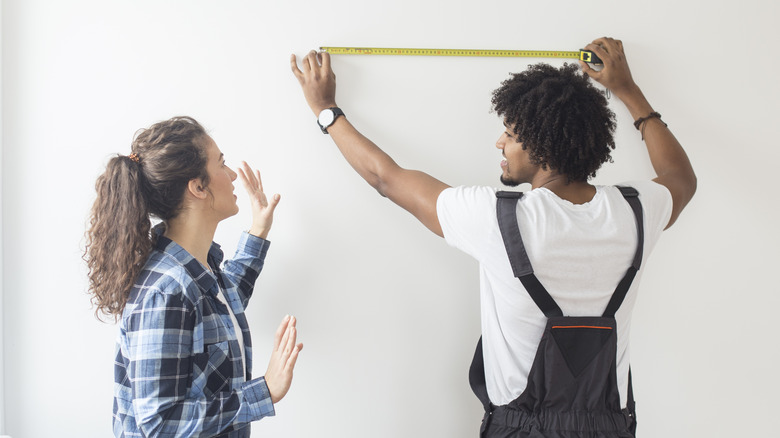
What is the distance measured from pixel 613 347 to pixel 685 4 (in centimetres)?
133

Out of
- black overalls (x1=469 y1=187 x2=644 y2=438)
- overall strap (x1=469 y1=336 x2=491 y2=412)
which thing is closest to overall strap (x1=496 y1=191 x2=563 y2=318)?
black overalls (x1=469 y1=187 x2=644 y2=438)

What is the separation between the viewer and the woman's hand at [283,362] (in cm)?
121

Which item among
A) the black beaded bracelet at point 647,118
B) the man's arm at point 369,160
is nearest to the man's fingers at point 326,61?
the man's arm at point 369,160

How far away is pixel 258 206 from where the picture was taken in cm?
158

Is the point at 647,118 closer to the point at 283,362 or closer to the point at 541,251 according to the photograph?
the point at 541,251

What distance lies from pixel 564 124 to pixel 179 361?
108 cm

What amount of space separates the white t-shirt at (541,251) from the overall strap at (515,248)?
0.02 metres

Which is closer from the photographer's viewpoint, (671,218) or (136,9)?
(671,218)

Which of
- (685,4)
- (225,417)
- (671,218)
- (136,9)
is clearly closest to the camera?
(225,417)

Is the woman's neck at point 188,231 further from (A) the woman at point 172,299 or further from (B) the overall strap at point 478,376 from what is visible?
(B) the overall strap at point 478,376

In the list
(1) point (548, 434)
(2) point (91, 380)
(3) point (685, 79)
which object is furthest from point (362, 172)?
(3) point (685, 79)

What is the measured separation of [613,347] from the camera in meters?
1.31

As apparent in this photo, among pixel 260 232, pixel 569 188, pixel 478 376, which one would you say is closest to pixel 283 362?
pixel 260 232

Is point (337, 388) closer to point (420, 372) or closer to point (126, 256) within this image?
point (420, 372)
